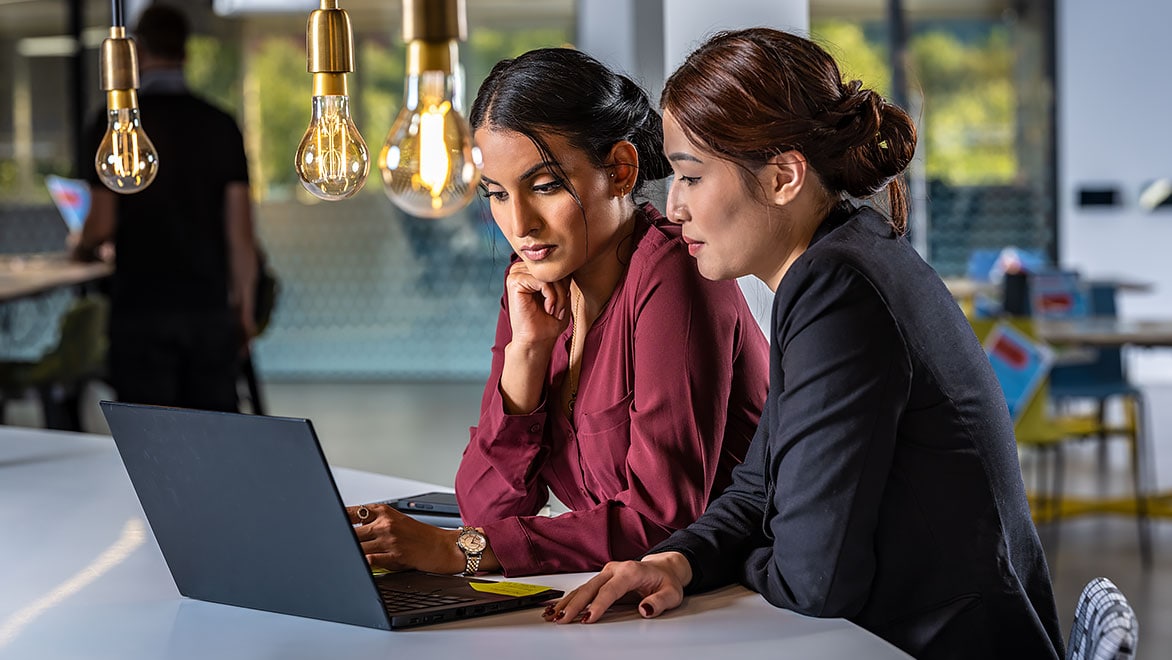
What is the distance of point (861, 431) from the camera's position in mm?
1379

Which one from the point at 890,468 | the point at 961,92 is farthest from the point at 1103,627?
the point at 961,92

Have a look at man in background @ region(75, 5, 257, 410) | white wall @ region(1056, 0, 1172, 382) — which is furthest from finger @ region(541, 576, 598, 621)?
white wall @ region(1056, 0, 1172, 382)

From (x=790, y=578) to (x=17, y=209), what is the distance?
8.66 meters

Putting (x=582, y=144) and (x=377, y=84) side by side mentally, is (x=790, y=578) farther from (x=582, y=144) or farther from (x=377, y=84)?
(x=377, y=84)

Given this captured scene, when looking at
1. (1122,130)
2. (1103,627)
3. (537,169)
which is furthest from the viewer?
(1122,130)

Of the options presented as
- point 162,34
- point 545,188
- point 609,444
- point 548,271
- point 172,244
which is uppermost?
point 162,34


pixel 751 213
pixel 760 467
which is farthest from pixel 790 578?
pixel 751 213

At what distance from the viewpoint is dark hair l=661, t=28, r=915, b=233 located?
154cm

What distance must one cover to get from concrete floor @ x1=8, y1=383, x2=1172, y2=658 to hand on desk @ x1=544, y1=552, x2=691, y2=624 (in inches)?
102

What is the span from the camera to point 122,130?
6.11 ft

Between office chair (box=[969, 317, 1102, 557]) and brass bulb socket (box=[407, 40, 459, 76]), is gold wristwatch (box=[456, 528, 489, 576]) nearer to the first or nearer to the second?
brass bulb socket (box=[407, 40, 459, 76])

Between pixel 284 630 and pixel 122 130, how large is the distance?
2.74ft

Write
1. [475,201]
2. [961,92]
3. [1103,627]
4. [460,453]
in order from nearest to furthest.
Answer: [1103,627] → [460,453] → [475,201] → [961,92]

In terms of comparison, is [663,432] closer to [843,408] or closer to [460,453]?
[843,408]
